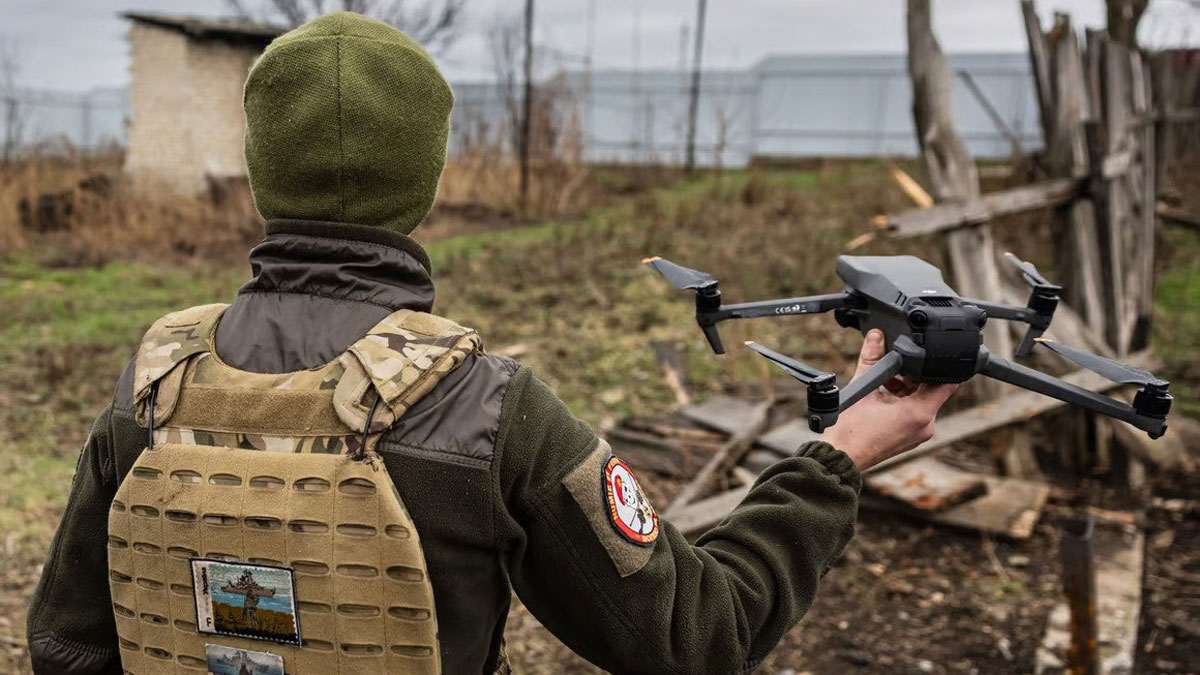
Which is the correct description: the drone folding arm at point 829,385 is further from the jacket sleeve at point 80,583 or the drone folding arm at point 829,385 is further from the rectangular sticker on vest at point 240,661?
the jacket sleeve at point 80,583

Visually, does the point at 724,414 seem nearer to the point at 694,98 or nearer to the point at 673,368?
the point at 673,368

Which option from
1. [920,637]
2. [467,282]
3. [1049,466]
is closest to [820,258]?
[467,282]

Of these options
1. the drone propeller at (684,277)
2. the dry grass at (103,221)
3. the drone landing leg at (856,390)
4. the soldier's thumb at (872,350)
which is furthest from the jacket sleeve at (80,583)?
the dry grass at (103,221)

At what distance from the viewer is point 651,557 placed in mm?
1242

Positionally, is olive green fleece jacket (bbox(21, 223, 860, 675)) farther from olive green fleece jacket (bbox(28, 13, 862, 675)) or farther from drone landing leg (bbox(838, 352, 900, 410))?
drone landing leg (bbox(838, 352, 900, 410))

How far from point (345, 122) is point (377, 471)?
435 mm

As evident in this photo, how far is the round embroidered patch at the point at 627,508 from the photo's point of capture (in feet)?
4.02

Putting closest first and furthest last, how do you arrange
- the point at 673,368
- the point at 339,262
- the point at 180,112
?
the point at 339,262
the point at 673,368
the point at 180,112

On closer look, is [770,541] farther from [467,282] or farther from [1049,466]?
[467,282]

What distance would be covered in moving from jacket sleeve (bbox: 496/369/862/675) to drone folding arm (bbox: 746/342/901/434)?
0.12m

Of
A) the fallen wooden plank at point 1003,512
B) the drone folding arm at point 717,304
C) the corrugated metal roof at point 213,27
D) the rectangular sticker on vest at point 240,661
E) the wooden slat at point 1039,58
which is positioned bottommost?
the fallen wooden plank at point 1003,512

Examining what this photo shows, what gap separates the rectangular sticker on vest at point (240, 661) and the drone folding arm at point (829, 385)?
0.74 m

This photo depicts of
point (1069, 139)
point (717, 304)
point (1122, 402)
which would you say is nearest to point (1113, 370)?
point (1122, 402)

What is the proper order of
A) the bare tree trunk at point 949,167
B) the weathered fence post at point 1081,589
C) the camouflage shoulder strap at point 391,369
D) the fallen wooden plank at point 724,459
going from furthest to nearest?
the bare tree trunk at point 949,167, the fallen wooden plank at point 724,459, the weathered fence post at point 1081,589, the camouflage shoulder strap at point 391,369
